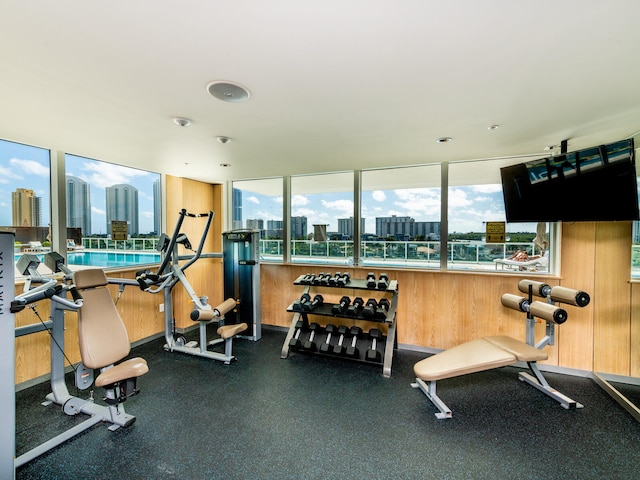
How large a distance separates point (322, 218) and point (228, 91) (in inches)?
113

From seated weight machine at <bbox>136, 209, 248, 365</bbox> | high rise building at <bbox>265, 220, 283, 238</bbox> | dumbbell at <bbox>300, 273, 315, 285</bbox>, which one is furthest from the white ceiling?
high rise building at <bbox>265, 220, 283, 238</bbox>

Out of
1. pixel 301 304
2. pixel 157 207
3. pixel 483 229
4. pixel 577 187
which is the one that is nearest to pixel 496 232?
pixel 483 229

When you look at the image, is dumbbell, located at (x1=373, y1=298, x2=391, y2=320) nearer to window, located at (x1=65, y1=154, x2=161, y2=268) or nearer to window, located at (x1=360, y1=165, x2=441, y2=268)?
window, located at (x1=360, y1=165, x2=441, y2=268)

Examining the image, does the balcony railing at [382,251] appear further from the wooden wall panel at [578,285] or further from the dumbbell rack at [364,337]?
the dumbbell rack at [364,337]

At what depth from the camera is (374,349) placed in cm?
337

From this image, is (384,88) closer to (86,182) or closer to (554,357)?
(554,357)

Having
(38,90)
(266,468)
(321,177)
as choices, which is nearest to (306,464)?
(266,468)

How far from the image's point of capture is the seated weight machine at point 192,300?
318 centimetres

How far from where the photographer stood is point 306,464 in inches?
76.1

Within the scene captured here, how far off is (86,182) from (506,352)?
490 cm

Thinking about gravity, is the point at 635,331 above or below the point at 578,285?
below

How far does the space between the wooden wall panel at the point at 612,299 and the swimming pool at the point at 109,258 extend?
553 centimetres

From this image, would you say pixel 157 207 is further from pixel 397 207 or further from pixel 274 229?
pixel 397 207

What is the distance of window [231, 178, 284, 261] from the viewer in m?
4.86
